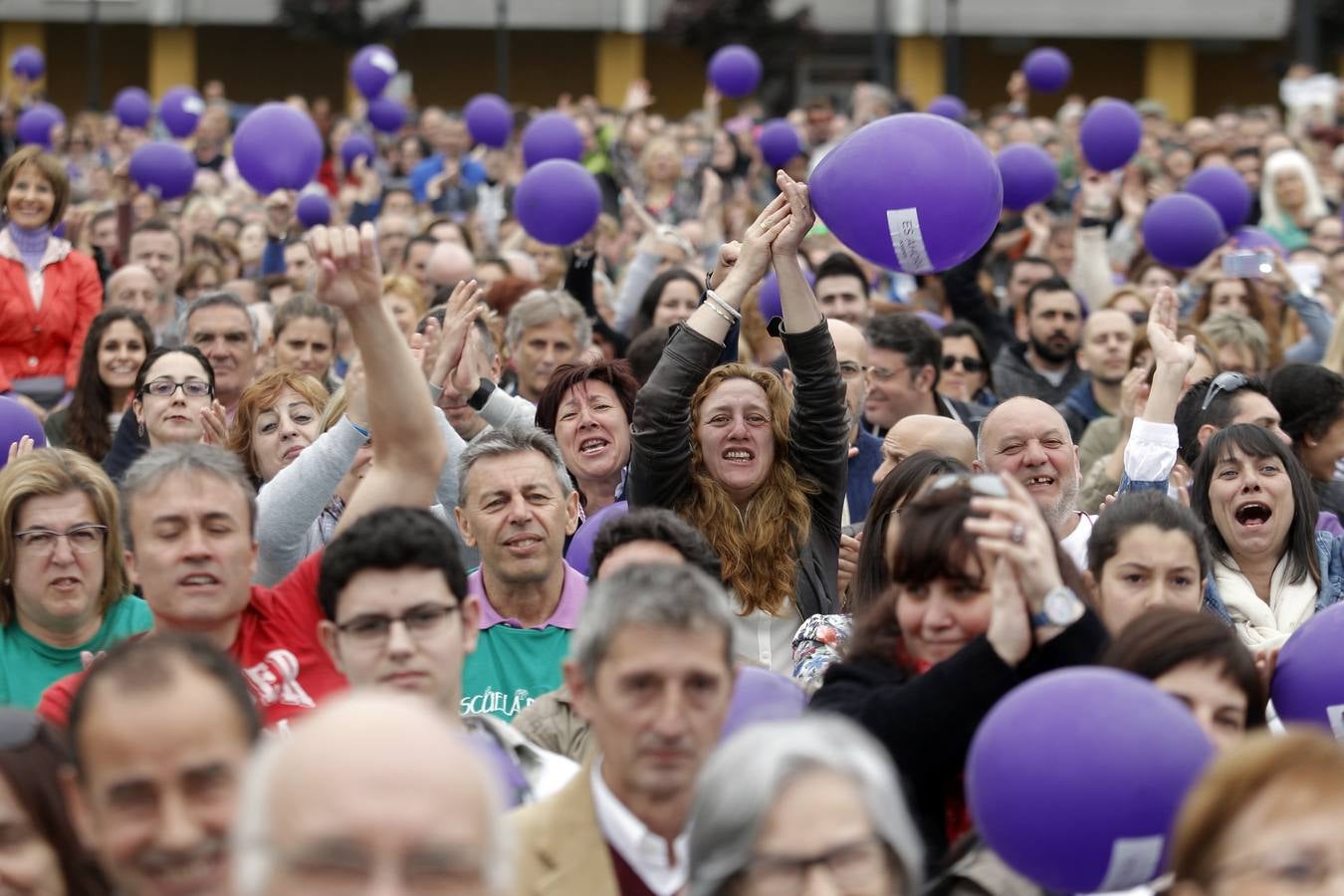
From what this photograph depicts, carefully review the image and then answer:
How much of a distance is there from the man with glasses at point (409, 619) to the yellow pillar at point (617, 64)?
2983cm

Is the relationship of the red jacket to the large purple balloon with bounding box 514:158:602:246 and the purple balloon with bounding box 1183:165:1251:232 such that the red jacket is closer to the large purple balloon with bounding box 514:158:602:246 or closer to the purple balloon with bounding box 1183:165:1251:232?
the large purple balloon with bounding box 514:158:602:246

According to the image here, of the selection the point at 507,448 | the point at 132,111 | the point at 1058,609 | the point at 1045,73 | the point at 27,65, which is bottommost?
the point at 1058,609

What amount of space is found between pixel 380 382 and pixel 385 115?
13.5 metres

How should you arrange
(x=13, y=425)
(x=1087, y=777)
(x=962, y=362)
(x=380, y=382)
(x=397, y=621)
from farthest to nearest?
(x=962, y=362) < (x=13, y=425) < (x=380, y=382) < (x=397, y=621) < (x=1087, y=777)

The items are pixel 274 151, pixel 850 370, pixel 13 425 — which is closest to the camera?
pixel 13 425

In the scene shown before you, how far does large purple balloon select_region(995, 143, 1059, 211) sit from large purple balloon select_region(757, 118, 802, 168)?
3.00m

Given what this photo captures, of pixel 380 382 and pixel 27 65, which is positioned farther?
pixel 27 65

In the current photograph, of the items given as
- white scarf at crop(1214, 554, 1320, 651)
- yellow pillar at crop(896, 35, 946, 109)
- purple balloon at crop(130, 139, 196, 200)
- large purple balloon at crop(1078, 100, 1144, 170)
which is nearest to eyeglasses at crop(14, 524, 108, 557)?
white scarf at crop(1214, 554, 1320, 651)

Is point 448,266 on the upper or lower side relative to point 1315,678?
upper

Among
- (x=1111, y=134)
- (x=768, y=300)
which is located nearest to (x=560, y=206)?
(x=768, y=300)

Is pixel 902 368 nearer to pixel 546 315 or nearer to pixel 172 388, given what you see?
pixel 546 315

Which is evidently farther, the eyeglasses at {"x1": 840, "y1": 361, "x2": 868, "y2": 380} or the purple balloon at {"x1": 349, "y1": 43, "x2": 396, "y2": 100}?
the purple balloon at {"x1": 349, "y1": 43, "x2": 396, "y2": 100}

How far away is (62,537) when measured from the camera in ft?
16.5

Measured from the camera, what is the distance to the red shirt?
4.45 m
